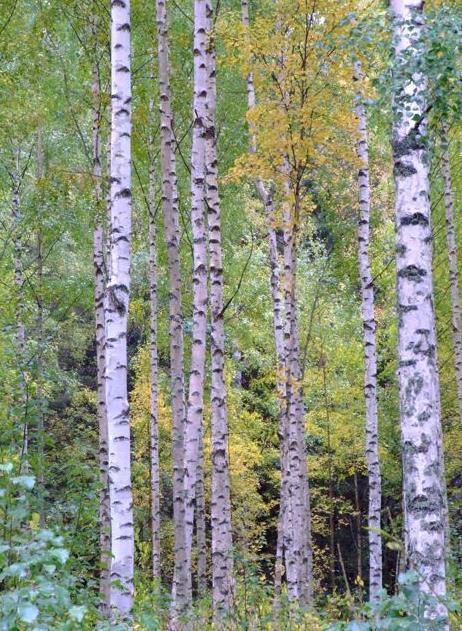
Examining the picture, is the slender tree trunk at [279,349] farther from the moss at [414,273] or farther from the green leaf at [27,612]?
the green leaf at [27,612]

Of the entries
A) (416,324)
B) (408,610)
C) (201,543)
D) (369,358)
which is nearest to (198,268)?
(369,358)

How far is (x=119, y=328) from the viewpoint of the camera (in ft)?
18.2

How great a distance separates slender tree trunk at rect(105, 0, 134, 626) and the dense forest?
0.05 feet

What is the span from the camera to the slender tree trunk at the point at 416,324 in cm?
395

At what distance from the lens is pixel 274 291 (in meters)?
10.7

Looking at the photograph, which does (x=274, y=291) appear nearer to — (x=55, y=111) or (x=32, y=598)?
(x=55, y=111)

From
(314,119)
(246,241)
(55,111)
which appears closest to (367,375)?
(314,119)

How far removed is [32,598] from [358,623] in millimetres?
1224

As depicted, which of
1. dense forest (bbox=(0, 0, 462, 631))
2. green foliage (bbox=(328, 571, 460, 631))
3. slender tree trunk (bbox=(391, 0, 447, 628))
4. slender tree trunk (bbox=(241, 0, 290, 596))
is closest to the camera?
green foliage (bbox=(328, 571, 460, 631))

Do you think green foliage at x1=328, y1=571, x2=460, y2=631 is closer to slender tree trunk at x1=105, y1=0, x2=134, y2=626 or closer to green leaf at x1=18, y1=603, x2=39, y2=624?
green leaf at x1=18, y1=603, x2=39, y2=624

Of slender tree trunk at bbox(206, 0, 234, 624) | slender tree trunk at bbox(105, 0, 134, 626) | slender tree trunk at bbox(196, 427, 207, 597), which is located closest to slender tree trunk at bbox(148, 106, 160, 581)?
slender tree trunk at bbox(196, 427, 207, 597)

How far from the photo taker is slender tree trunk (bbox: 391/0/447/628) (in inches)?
155

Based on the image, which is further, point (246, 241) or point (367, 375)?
point (246, 241)

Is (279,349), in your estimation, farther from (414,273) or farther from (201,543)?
(414,273)
